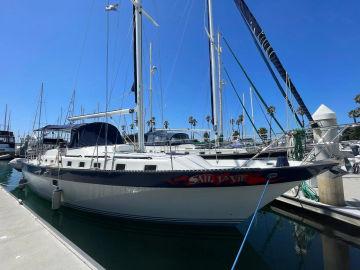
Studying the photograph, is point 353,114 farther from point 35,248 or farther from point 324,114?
point 35,248

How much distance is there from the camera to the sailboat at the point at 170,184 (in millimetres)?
7051

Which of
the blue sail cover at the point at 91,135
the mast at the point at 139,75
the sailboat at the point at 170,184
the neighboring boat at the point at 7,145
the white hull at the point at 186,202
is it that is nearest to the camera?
the sailboat at the point at 170,184

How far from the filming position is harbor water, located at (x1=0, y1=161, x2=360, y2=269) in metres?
6.38

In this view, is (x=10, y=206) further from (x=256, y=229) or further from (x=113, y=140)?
(x=256, y=229)

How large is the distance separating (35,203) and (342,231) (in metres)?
12.7

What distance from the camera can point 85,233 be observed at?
8594 mm

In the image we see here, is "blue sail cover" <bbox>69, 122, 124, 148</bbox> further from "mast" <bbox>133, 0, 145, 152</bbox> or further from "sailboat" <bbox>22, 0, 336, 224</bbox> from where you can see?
"mast" <bbox>133, 0, 145, 152</bbox>

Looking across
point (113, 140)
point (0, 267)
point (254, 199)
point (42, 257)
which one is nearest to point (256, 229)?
point (254, 199)

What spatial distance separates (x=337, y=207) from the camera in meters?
8.27

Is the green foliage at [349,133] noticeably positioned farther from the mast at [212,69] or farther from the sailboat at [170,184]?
the mast at [212,69]

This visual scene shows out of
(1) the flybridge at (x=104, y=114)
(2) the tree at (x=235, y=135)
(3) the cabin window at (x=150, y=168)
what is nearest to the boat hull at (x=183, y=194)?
(3) the cabin window at (x=150, y=168)

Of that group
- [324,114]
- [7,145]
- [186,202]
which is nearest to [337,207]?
[324,114]

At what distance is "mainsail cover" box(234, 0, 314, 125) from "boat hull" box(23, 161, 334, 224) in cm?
294

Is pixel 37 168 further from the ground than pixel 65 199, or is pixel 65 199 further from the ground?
pixel 37 168
